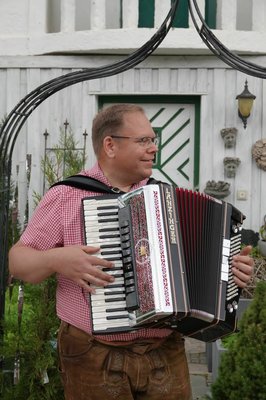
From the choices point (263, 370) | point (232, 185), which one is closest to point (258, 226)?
point (232, 185)

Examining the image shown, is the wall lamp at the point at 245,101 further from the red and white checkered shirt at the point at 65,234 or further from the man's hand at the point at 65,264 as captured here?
the man's hand at the point at 65,264

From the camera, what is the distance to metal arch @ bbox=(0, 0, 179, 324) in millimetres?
4137

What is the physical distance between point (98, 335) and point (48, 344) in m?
1.48

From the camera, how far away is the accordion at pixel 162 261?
2441 millimetres

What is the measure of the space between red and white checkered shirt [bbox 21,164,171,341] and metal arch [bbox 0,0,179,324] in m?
1.47

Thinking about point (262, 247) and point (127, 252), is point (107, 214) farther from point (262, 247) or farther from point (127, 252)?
point (262, 247)

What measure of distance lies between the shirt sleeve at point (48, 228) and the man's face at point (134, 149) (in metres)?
0.27

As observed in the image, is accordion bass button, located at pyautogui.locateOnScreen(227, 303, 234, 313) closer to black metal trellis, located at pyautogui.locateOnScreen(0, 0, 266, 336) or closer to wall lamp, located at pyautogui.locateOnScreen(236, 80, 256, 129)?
black metal trellis, located at pyautogui.locateOnScreen(0, 0, 266, 336)

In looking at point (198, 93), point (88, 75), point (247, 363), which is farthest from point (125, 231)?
point (198, 93)

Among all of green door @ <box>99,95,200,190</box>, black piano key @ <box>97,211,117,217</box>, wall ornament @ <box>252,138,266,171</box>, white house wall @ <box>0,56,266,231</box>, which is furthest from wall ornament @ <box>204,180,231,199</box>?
black piano key @ <box>97,211,117,217</box>

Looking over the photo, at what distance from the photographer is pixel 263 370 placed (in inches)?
118

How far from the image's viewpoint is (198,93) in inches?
314

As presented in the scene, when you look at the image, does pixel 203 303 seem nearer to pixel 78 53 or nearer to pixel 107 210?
pixel 107 210

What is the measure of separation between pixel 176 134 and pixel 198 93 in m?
0.58
